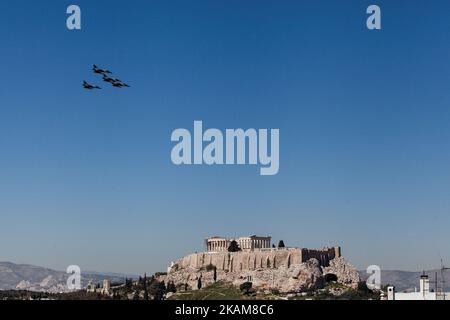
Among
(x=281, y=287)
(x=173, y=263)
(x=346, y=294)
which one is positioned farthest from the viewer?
(x=173, y=263)

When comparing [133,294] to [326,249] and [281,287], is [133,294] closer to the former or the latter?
[281,287]

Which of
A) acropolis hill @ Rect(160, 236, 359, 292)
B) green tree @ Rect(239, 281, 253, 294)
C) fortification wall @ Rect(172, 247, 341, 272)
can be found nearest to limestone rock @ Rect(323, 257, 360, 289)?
acropolis hill @ Rect(160, 236, 359, 292)

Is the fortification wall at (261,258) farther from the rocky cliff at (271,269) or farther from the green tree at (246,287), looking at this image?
the green tree at (246,287)

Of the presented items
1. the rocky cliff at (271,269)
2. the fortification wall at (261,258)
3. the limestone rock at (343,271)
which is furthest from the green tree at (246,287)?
the limestone rock at (343,271)

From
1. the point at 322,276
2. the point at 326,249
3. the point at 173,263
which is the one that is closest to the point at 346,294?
the point at 322,276

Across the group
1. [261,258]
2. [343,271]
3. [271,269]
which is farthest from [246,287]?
[343,271]

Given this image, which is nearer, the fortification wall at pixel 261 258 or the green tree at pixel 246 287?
the green tree at pixel 246 287

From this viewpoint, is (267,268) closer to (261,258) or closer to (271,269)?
(271,269)
